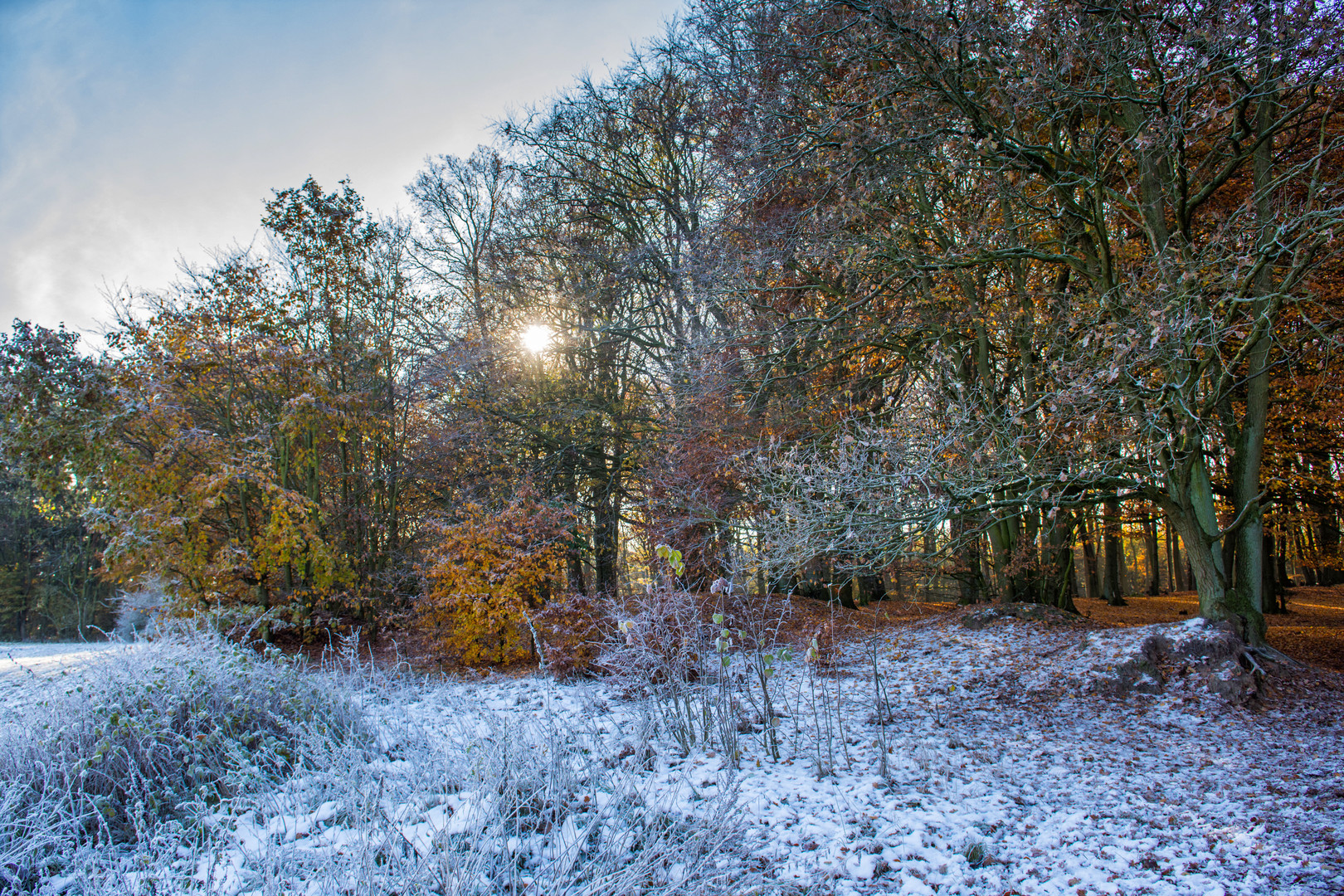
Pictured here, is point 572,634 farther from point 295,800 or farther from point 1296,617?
point 1296,617

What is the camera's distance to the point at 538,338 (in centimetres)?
1213

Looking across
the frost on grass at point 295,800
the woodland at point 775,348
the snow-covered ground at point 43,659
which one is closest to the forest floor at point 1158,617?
the woodland at point 775,348

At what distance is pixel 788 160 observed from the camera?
6.82 m

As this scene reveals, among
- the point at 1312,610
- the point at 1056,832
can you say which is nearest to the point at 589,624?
the point at 1056,832

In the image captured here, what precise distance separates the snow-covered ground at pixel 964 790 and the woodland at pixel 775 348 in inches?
52.1

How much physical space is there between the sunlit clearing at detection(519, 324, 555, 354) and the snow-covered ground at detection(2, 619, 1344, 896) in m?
7.16

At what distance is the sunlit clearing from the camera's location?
11.9 meters

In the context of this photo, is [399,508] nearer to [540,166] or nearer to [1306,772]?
[540,166]

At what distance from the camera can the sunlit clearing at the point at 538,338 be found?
11.9 m

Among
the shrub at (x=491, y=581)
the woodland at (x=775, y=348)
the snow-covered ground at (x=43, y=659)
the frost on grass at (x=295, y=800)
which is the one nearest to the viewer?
the frost on grass at (x=295, y=800)

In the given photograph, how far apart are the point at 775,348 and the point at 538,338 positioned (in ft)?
18.7

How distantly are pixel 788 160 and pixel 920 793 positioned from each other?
5.99 m

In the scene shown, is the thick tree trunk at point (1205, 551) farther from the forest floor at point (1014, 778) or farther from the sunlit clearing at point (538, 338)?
the sunlit clearing at point (538, 338)

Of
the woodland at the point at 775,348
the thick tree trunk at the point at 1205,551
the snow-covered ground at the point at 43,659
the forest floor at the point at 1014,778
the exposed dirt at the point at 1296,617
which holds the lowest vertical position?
the exposed dirt at the point at 1296,617
